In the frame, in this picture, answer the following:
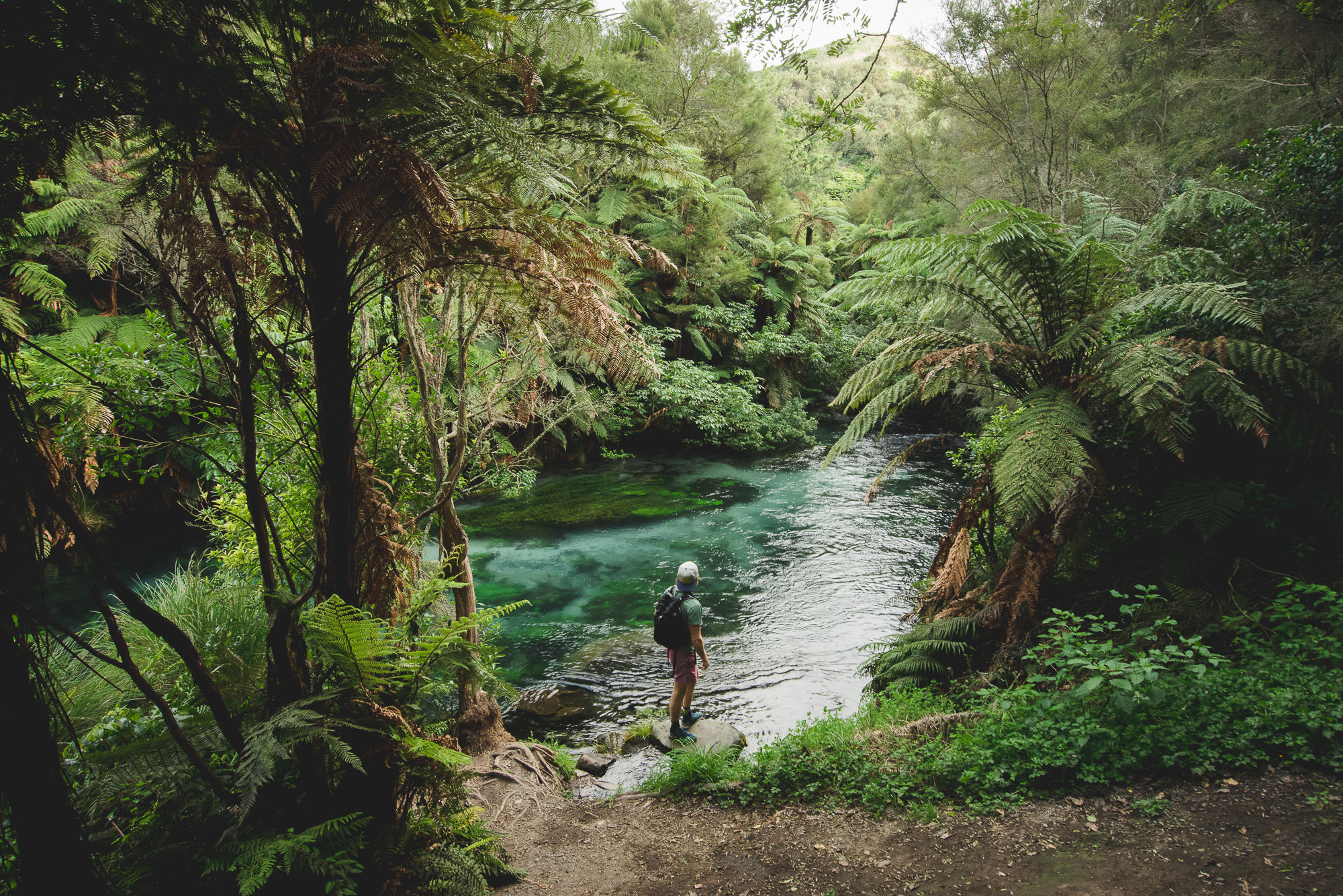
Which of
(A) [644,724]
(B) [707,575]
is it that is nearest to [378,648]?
(A) [644,724]

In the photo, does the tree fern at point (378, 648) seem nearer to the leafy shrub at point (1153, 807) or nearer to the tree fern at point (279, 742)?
the tree fern at point (279, 742)

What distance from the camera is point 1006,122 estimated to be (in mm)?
12508

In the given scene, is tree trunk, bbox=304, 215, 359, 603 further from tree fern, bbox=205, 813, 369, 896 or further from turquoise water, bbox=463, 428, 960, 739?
turquoise water, bbox=463, 428, 960, 739

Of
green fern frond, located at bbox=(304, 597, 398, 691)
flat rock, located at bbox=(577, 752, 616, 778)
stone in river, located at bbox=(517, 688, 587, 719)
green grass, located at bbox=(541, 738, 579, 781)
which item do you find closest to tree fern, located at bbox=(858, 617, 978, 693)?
flat rock, located at bbox=(577, 752, 616, 778)

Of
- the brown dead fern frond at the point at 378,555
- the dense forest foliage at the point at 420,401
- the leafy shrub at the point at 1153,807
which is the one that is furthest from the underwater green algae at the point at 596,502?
the leafy shrub at the point at 1153,807

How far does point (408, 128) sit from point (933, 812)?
3.55m

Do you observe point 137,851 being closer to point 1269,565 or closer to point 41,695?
point 41,695

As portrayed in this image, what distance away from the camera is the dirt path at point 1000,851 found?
2.28 metres

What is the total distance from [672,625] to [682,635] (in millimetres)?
105

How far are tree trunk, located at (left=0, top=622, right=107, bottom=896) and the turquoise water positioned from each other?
3.96 metres

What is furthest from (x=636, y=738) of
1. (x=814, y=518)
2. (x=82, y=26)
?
(x=814, y=518)

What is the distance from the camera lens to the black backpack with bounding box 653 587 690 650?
4.99 meters

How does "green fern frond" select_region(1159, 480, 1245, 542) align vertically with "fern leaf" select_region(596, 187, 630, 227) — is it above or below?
below

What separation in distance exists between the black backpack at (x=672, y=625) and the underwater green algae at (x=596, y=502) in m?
5.16
